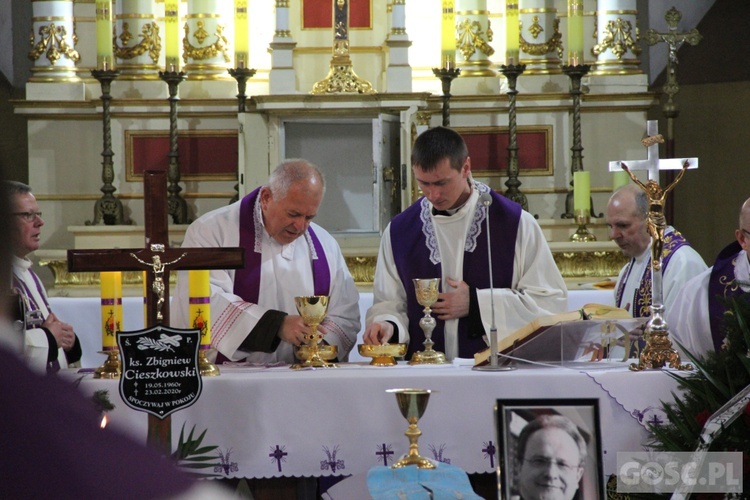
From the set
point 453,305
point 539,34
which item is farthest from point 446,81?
point 453,305

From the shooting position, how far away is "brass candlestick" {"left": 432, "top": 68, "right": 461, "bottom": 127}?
7254mm

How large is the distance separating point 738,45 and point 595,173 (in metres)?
2.19

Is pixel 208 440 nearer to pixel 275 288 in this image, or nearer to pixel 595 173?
pixel 275 288

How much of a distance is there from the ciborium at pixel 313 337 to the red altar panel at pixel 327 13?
179 inches

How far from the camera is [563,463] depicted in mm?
2801

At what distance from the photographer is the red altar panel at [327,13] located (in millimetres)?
8031

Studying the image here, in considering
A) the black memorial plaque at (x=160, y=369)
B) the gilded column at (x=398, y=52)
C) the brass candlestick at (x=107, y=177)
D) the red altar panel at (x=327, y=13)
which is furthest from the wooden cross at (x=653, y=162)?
the red altar panel at (x=327, y=13)

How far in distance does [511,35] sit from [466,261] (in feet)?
9.93

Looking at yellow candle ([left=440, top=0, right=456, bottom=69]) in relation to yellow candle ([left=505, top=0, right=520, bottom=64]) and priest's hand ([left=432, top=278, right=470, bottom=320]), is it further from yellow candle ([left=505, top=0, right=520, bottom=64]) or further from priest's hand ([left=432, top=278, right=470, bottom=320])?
priest's hand ([left=432, top=278, right=470, bottom=320])

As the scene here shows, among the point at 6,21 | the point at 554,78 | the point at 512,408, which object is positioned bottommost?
the point at 512,408

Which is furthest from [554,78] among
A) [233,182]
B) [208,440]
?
[208,440]

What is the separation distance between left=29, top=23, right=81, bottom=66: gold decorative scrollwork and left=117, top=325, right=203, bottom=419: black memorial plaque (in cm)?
516

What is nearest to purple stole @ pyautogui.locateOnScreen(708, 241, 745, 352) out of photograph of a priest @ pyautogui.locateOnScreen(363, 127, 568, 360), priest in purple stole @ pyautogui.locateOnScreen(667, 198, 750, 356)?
A: priest in purple stole @ pyautogui.locateOnScreen(667, 198, 750, 356)

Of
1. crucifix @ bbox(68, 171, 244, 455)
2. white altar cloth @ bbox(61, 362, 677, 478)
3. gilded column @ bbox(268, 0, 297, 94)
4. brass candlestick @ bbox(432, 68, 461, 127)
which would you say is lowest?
white altar cloth @ bbox(61, 362, 677, 478)
